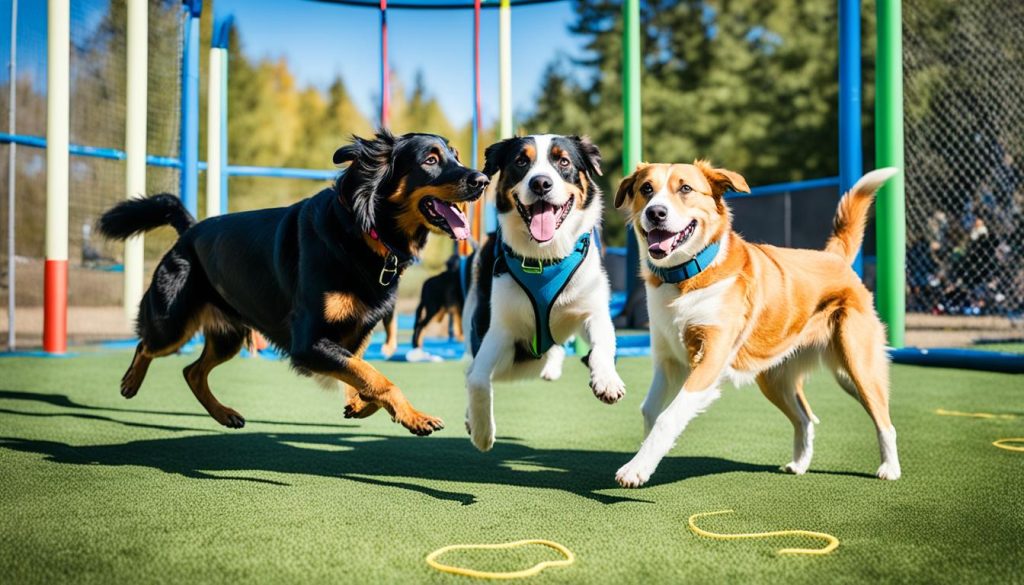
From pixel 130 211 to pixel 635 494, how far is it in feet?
12.1

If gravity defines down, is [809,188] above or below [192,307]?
above

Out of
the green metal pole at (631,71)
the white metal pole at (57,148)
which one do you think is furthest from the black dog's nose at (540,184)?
the white metal pole at (57,148)

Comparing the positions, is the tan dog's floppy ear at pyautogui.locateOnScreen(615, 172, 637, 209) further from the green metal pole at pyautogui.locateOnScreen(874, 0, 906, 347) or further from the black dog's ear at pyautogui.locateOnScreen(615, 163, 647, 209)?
the green metal pole at pyautogui.locateOnScreen(874, 0, 906, 347)

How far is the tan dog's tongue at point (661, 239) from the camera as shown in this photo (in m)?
3.86

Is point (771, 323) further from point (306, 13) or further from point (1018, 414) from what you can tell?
point (306, 13)

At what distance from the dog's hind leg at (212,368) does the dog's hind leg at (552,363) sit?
1.82m

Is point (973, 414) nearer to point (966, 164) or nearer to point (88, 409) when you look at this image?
point (88, 409)

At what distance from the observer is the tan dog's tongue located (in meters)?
3.86

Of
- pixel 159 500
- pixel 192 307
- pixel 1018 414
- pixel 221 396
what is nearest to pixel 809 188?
pixel 1018 414

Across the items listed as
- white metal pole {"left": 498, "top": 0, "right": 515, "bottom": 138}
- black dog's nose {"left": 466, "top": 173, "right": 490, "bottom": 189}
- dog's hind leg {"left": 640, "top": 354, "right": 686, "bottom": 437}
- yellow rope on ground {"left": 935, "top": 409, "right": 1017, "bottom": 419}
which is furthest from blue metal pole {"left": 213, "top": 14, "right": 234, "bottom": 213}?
yellow rope on ground {"left": 935, "top": 409, "right": 1017, "bottom": 419}

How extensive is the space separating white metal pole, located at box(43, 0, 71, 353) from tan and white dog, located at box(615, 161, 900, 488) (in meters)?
7.00

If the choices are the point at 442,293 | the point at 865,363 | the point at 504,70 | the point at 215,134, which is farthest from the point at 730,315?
the point at 215,134

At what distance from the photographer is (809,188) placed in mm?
17016

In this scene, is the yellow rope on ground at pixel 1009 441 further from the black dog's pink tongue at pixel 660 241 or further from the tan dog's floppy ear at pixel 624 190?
the tan dog's floppy ear at pixel 624 190
